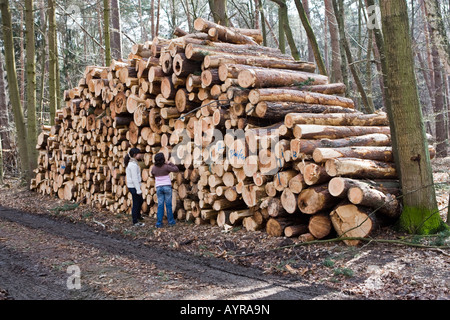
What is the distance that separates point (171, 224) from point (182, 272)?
3066 millimetres

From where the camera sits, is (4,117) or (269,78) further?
(4,117)

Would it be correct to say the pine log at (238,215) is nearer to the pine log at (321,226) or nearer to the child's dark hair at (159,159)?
the pine log at (321,226)

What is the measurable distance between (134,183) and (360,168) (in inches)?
186

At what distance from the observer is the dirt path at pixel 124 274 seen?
418 centimetres

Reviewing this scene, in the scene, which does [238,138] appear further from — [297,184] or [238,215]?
[297,184]

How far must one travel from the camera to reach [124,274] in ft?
16.0

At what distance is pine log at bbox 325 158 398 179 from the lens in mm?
5613

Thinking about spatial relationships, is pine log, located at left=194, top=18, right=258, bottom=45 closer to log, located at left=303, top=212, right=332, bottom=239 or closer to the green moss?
log, located at left=303, top=212, right=332, bottom=239

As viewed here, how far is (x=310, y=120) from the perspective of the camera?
6434 mm

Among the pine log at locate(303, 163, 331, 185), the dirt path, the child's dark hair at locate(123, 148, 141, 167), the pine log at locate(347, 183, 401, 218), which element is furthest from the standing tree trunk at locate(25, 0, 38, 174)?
the pine log at locate(347, 183, 401, 218)

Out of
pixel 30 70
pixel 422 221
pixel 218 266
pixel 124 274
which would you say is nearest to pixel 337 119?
pixel 422 221

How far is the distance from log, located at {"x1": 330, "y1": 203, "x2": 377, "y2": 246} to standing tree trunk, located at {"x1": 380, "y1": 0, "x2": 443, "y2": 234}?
62 cm

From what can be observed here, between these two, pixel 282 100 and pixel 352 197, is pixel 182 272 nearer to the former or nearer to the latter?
pixel 352 197
